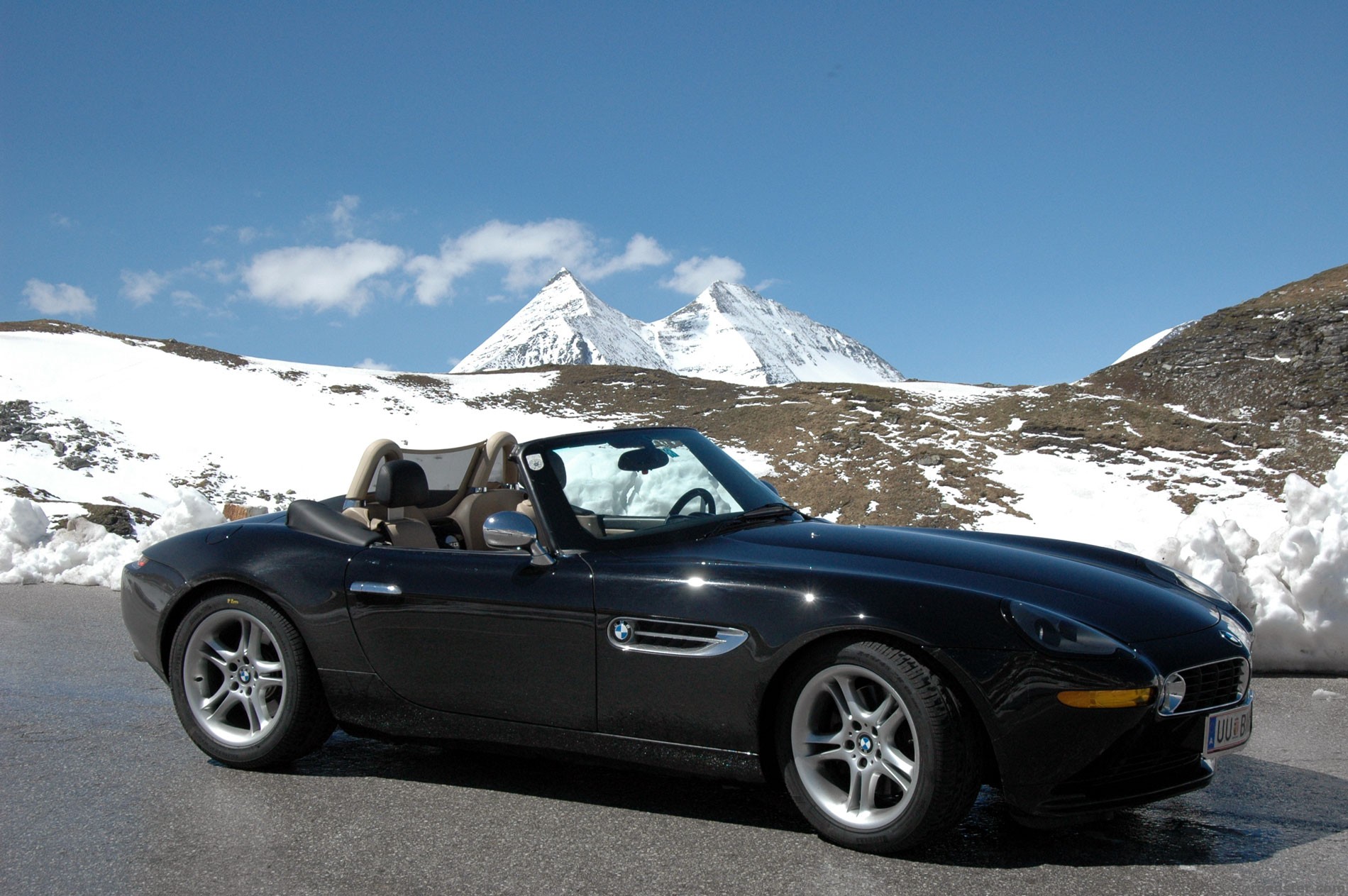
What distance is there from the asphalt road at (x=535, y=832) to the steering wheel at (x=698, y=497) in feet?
3.29

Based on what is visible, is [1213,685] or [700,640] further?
[700,640]

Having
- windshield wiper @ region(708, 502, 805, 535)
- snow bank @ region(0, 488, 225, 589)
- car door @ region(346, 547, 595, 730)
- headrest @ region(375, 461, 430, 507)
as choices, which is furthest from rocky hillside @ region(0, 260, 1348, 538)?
car door @ region(346, 547, 595, 730)

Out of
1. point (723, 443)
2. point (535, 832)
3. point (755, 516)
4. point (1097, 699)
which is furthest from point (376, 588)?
point (723, 443)

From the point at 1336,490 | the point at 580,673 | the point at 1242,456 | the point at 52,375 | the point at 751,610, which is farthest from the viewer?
the point at 52,375

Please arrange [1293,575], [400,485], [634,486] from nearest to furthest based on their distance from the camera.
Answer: [634,486], [400,485], [1293,575]

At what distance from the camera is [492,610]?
12.0 ft

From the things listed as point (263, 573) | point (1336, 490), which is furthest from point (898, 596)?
point (1336, 490)

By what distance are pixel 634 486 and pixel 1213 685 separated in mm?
2176

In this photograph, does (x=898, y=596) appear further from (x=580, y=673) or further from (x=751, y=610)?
(x=580, y=673)

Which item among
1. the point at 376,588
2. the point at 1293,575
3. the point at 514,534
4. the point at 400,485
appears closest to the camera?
the point at 514,534

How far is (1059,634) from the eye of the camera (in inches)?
115

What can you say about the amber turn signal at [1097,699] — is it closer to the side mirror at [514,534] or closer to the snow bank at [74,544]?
the side mirror at [514,534]

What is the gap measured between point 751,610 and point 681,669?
296mm

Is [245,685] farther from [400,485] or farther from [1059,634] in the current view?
[1059,634]
